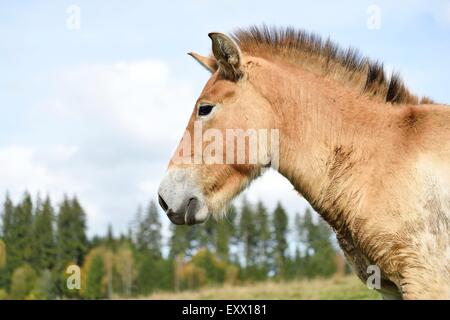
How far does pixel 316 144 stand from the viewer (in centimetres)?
614

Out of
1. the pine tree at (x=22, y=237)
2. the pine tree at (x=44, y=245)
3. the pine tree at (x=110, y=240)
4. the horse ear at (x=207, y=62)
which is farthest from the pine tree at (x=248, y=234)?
the horse ear at (x=207, y=62)

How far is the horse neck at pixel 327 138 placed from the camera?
596 cm

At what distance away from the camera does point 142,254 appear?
81.9 meters

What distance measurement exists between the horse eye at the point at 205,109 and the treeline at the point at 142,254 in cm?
5158

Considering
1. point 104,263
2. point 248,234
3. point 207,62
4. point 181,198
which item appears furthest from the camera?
point 248,234

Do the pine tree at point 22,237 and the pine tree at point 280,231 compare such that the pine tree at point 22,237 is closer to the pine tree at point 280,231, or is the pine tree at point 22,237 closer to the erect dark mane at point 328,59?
the pine tree at point 280,231

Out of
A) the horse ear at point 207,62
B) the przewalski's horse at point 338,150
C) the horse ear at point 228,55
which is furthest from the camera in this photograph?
the horse ear at point 207,62

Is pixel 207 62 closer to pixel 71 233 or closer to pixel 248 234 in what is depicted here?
pixel 71 233

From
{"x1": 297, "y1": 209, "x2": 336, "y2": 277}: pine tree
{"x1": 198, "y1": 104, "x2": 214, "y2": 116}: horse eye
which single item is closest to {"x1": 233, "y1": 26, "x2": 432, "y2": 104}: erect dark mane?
{"x1": 198, "y1": 104, "x2": 214, "y2": 116}: horse eye

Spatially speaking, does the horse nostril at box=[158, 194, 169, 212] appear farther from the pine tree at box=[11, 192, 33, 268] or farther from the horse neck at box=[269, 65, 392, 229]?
the pine tree at box=[11, 192, 33, 268]

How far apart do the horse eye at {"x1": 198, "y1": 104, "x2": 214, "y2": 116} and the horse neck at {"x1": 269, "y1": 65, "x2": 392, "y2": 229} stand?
30.1 inches

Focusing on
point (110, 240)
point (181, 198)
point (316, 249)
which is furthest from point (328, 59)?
point (110, 240)

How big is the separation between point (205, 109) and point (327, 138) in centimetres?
149
